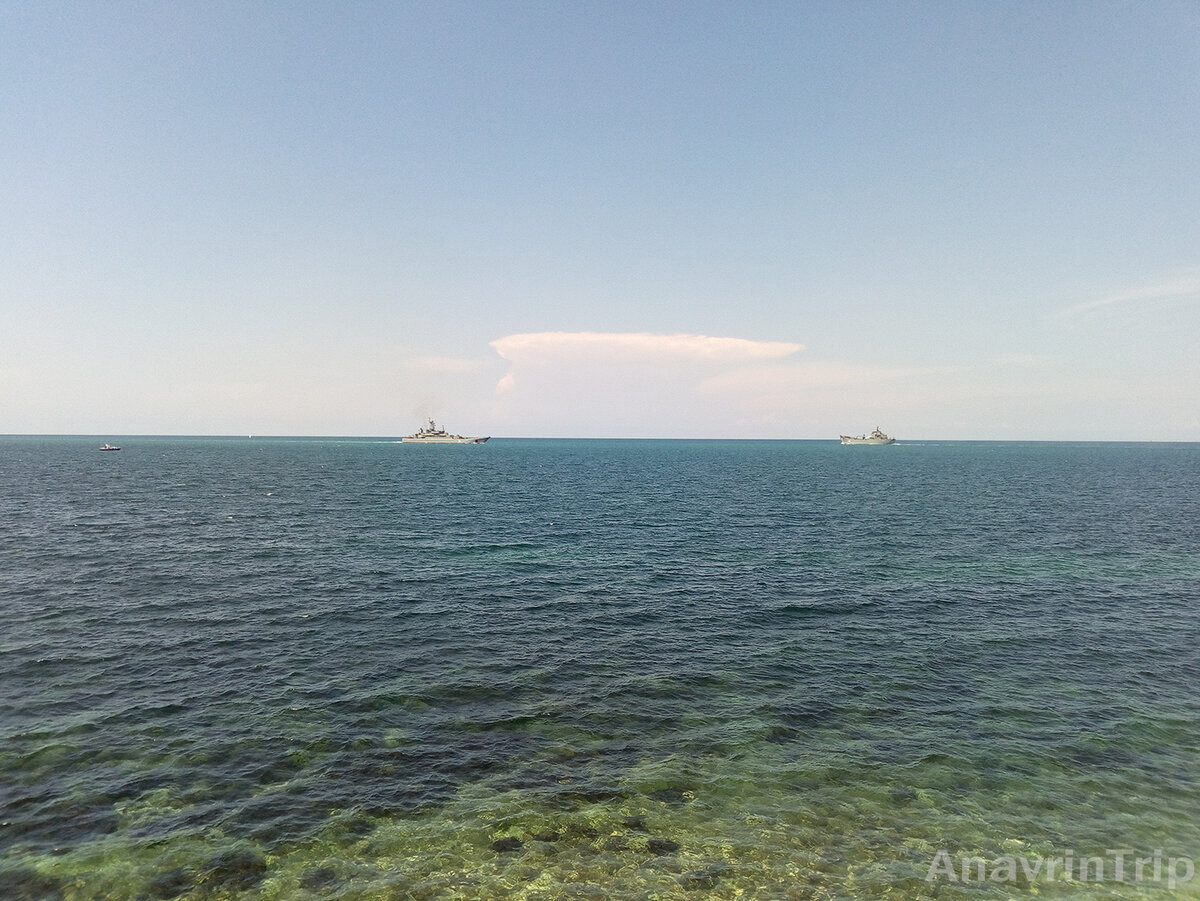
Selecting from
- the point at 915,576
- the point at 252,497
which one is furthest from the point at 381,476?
the point at 915,576

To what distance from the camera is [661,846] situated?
20.1 metres

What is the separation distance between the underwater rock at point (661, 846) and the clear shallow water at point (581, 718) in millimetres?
70

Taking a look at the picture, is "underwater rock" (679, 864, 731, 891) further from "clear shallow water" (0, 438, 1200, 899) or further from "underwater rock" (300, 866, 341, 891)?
"underwater rock" (300, 866, 341, 891)

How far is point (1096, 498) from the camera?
4520 inches

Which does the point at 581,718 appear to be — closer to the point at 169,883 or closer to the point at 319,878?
the point at 319,878

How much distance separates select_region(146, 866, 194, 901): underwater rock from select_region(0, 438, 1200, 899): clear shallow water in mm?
66

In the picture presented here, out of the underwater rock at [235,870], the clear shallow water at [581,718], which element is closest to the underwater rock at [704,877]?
the clear shallow water at [581,718]

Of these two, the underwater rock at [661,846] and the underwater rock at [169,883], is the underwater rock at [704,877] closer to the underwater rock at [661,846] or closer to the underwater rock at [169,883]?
the underwater rock at [661,846]

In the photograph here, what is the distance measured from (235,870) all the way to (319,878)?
2.82m

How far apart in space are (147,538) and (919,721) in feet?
257

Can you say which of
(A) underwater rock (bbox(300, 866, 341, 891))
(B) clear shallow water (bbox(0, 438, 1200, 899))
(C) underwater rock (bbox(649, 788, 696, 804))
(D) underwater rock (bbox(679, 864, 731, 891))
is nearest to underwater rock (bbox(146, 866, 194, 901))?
(B) clear shallow water (bbox(0, 438, 1200, 899))

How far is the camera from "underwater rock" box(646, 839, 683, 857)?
19.8 meters

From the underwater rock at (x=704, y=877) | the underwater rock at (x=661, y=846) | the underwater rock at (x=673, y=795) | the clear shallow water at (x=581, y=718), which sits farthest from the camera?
the underwater rock at (x=673, y=795)

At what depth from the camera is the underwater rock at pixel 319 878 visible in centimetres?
1808
